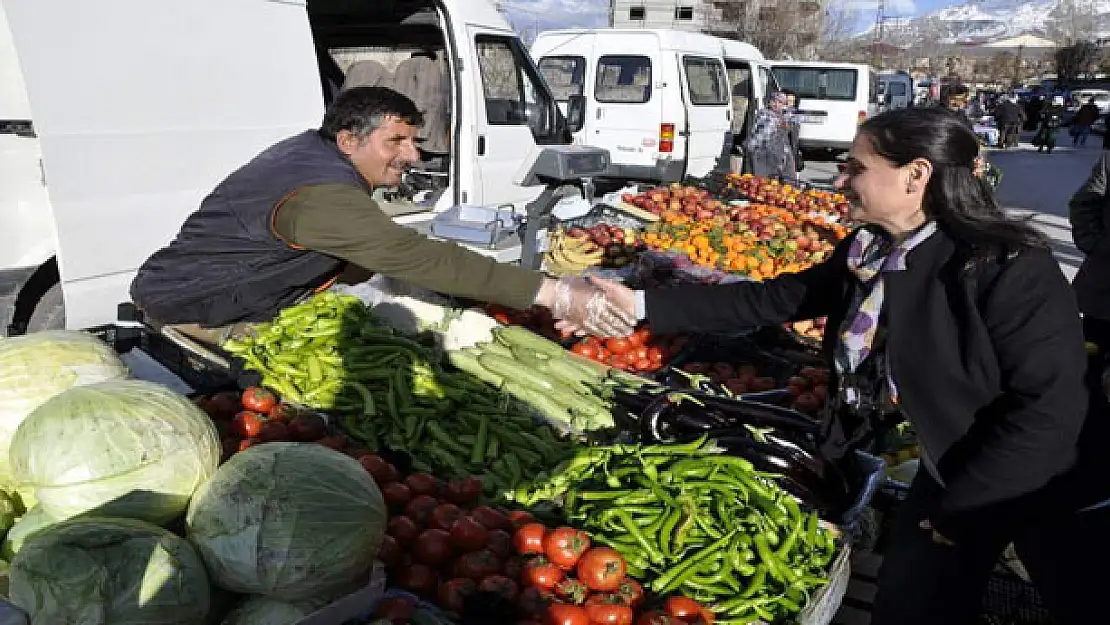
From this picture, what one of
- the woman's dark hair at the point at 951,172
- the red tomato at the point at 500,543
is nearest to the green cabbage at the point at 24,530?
the red tomato at the point at 500,543

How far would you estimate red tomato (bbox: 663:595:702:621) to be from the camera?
2268 mm

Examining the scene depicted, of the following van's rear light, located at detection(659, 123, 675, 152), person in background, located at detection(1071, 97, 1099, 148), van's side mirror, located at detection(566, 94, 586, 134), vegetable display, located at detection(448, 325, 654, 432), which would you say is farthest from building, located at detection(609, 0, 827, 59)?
vegetable display, located at detection(448, 325, 654, 432)

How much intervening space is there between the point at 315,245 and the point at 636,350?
2.14 m

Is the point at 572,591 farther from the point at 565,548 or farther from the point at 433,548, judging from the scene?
the point at 433,548

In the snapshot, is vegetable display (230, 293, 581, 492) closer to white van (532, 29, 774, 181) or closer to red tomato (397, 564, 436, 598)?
red tomato (397, 564, 436, 598)

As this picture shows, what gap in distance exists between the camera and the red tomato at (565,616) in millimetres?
2178

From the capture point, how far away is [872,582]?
3498 mm

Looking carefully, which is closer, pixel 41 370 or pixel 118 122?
pixel 41 370

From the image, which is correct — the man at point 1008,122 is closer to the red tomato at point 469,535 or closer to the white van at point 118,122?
the white van at point 118,122

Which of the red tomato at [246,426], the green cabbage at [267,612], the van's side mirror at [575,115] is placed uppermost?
the van's side mirror at [575,115]

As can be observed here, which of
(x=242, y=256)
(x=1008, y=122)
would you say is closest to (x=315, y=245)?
(x=242, y=256)

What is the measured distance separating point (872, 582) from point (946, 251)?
1832 millimetres

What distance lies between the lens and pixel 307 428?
304 centimetres

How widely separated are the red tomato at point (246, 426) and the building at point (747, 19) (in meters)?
39.8
